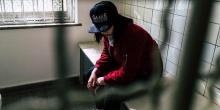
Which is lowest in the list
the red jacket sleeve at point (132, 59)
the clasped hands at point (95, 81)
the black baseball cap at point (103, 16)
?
the clasped hands at point (95, 81)

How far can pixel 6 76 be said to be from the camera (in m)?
1.92

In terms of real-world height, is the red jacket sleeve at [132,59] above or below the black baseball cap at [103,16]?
below

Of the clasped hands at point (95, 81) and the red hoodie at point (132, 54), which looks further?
the clasped hands at point (95, 81)

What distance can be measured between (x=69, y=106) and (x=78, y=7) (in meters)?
1.75

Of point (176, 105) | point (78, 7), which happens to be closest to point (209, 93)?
point (176, 105)

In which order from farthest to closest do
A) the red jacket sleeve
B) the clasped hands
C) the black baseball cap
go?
the clasped hands < the red jacket sleeve < the black baseball cap

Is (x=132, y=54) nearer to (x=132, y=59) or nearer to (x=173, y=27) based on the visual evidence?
(x=132, y=59)

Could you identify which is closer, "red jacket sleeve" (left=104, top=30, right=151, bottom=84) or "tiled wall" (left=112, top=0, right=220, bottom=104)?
"tiled wall" (left=112, top=0, right=220, bottom=104)

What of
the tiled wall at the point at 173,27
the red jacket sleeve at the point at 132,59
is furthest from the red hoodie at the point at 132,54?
the tiled wall at the point at 173,27

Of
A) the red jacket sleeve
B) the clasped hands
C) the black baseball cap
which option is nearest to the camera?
the black baseball cap

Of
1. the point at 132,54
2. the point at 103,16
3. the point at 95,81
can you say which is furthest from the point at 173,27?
the point at 95,81

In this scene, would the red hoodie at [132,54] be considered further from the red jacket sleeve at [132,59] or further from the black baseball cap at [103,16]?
the black baseball cap at [103,16]

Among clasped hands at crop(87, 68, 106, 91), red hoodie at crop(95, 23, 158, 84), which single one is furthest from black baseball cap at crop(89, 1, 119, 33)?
clasped hands at crop(87, 68, 106, 91)

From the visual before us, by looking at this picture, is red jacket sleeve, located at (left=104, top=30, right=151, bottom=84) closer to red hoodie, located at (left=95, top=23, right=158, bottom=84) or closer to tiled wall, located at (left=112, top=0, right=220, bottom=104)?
red hoodie, located at (left=95, top=23, right=158, bottom=84)
